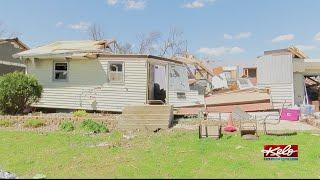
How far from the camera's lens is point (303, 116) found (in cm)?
1844

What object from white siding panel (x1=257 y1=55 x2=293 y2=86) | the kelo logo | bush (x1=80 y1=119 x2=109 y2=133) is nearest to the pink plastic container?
white siding panel (x1=257 y1=55 x2=293 y2=86)

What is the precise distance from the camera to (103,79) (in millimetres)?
20406

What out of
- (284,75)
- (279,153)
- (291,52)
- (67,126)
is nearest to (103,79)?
(67,126)

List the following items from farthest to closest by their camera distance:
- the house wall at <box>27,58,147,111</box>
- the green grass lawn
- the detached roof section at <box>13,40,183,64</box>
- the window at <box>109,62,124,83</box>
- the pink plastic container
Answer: the detached roof section at <box>13,40,183,64</box>
the window at <box>109,62,124,83</box>
the house wall at <box>27,58,147,111</box>
the pink plastic container
the green grass lawn

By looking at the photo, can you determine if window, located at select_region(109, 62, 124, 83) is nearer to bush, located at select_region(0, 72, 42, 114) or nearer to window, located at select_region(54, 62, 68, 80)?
window, located at select_region(54, 62, 68, 80)

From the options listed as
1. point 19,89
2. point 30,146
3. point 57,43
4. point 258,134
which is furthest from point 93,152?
point 57,43

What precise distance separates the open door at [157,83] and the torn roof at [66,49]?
10.2ft

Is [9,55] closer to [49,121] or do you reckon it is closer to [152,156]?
[49,121]

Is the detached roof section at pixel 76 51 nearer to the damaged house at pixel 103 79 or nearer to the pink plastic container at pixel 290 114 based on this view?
the damaged house at pixel 103 79

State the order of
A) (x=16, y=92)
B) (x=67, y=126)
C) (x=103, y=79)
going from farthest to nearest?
(x=103, y=79), (x=16, y=92), (x=67, y=126)

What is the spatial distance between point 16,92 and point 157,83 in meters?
7.06

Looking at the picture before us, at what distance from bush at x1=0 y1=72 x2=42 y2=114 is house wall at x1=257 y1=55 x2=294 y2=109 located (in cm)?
1183

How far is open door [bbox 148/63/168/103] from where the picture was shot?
66.8 ft

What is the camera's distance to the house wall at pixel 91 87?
1972cm
